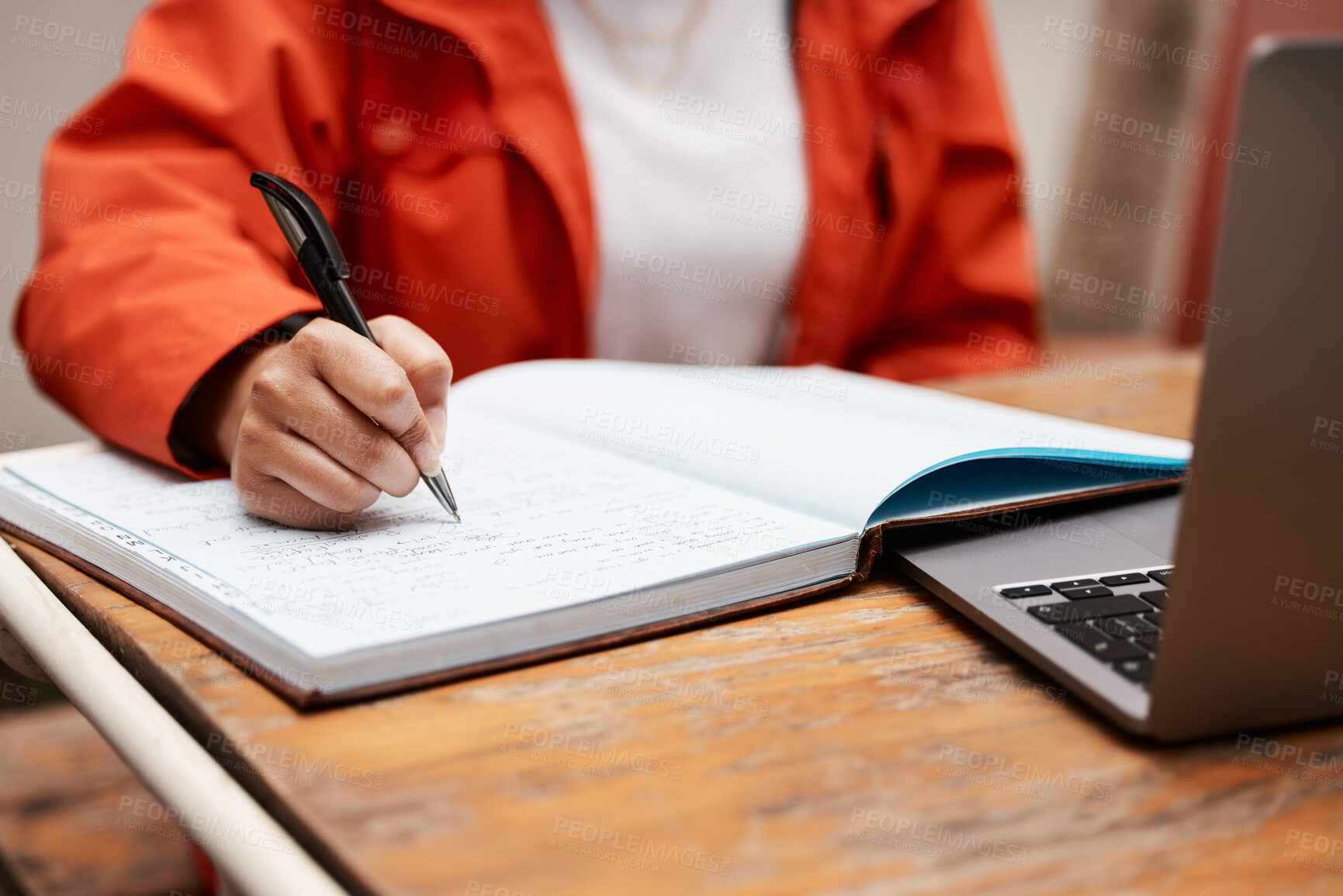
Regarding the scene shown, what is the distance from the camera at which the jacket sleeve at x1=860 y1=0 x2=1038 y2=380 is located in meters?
1.20

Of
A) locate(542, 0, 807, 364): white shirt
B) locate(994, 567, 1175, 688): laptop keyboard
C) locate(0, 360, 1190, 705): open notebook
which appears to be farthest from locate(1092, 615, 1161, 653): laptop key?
locate(542, 0, 807, 364): white shirt

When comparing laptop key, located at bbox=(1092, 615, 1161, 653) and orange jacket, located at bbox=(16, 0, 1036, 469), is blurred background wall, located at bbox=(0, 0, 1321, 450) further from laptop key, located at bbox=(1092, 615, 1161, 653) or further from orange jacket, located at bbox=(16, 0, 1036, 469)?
laptop key, located at bbox=(1092, 615, 1161, 653)

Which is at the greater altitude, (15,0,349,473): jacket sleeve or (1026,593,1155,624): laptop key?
(15,0,349,473): jacket sleeve

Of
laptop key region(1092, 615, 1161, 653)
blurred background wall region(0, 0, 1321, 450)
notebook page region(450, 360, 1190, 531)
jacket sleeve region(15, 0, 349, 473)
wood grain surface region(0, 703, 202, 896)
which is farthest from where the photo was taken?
blurred background wall region(0, 0, 1321, 450)

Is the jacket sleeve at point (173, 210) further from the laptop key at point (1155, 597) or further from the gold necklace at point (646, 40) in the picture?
the laptop key at point (1155, 597)

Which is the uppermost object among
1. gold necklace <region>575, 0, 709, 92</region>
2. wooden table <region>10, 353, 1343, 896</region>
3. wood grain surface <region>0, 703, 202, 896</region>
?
gold necklace <region>575, 0, 709, 92</region>

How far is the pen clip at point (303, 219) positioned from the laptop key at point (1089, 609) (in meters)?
0.39

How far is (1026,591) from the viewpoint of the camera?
44 cm

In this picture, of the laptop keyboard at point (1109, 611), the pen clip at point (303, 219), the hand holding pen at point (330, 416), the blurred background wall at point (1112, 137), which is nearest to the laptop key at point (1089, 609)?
the laptop keyboard at point (1109, 611)

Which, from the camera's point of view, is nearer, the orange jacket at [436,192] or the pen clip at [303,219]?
the pen clip at [303,219]

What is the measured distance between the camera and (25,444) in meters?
1.60

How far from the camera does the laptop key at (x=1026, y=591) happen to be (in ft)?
1.43

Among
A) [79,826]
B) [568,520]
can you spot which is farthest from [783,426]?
[79,826]

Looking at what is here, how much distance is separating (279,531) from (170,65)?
56 cm
